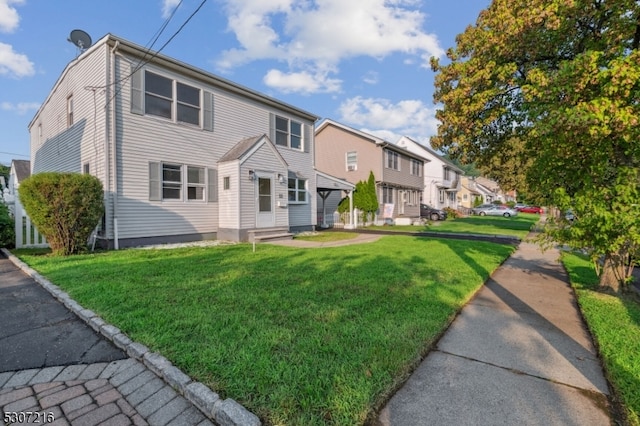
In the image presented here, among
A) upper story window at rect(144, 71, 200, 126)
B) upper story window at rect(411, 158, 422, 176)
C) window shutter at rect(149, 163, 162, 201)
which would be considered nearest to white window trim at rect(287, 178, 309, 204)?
upper story window at rect(144, 71, 200, 126)

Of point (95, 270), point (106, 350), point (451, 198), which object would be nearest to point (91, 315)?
point (106, 350)

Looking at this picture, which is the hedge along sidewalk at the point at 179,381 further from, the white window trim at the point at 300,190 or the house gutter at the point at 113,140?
the white window trim at the point at 300,190

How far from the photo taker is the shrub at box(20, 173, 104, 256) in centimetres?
771

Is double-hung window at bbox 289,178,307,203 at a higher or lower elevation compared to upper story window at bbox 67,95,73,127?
lower

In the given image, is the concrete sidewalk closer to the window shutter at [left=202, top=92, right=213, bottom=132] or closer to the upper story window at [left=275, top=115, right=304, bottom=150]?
the window shutter at [left=202, top=92, right=213, bottom=132]

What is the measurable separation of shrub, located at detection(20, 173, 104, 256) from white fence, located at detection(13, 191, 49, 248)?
122 centimetres

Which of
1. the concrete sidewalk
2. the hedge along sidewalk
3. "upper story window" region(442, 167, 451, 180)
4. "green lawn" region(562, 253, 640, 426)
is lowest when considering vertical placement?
the concrete sidewalk

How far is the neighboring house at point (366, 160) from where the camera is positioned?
22.7 m

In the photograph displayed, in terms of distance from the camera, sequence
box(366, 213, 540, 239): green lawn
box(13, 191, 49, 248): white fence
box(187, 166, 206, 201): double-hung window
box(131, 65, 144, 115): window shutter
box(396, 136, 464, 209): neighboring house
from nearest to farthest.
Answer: box(13, 191, 49, 248): white fence < box(131, 65, 144, 115): window shutter < box(187, 166, 206, 201): double-hung window < box(366, 213, 540, 239): green lawn < box(396, 136, 464, 209): neighboring house

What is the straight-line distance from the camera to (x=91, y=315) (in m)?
3.85

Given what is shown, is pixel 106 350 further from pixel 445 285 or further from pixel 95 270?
pixel 445 285

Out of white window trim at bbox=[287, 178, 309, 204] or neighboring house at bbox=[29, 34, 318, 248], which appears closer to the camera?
neighboring house at bbox=[29, 34, 318, 248]

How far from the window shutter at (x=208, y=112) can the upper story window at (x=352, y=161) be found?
1327 centimetres

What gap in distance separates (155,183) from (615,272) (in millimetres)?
11857
